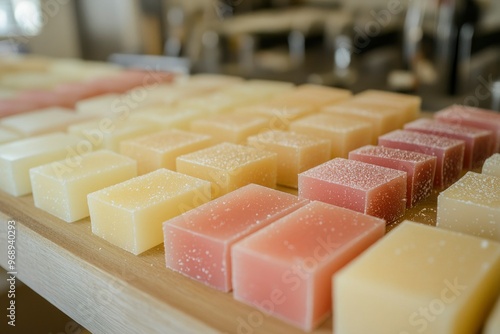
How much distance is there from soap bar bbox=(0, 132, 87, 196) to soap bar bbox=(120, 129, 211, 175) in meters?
0.14

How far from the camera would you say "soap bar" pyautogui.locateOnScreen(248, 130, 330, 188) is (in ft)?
3.74

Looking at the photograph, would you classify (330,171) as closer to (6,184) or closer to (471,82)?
(6,184)

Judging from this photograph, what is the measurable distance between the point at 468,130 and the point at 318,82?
1699mm

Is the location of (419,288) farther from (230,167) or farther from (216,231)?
(230,167)

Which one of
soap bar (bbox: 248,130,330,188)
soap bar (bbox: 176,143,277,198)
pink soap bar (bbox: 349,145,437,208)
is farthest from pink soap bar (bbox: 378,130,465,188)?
soap bar (bbox: 176,143,277,198)

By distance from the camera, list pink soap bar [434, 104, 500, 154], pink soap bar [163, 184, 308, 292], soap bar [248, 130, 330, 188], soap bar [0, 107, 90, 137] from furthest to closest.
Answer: soap bar [0, 107, 90, 137] < pink soap bar [434, 104, 500, 154] < soap bar [248, 130, 330, 188] < pink soap bar [163, 184, 308, 292]

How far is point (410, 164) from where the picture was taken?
1.00m

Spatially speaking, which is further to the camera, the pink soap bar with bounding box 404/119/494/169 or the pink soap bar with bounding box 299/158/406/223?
the pink soap bar with bounding box 404/119/494/169

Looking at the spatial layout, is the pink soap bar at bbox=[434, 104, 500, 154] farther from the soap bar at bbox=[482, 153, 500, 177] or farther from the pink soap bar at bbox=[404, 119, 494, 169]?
the soap bar at bbox=[482, 153, 500, 177]

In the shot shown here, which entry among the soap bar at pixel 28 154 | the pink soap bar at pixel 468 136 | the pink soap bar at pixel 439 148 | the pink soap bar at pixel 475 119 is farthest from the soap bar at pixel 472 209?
the soap bar at pixel 28 154

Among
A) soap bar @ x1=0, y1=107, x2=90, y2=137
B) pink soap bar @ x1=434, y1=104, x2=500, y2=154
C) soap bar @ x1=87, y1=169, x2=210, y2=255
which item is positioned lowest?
soap bar @ x1=87, y1=169, x2=210, y2=255

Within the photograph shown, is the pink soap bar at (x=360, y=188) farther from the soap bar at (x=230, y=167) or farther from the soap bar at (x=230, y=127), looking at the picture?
the soap bar at (x=230, y=127)

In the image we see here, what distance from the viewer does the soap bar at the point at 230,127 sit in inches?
52.8

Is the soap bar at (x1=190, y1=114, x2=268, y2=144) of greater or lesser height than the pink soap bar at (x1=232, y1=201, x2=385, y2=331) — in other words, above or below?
above
